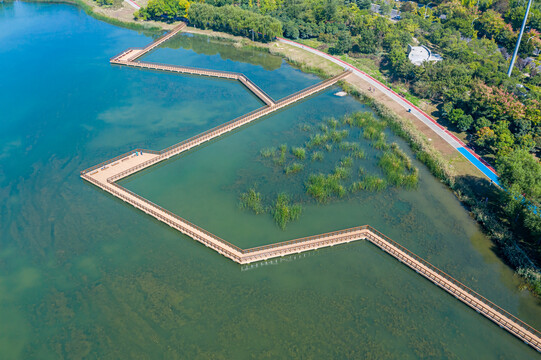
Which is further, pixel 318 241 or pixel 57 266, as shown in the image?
pixel 318 241

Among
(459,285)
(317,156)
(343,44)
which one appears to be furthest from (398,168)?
(343,44)

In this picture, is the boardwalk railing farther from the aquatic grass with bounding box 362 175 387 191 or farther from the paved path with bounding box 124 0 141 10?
the paved path with bounding box 124 0 141 10

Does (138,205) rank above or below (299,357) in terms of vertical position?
above

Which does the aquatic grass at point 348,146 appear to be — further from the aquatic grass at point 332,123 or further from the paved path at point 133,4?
the paved path at point 133,4

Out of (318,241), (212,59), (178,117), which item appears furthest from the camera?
(212,59)

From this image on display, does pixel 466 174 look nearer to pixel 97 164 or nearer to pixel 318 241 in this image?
pixel 318 241

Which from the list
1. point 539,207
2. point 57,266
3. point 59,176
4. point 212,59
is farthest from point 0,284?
point 212,59

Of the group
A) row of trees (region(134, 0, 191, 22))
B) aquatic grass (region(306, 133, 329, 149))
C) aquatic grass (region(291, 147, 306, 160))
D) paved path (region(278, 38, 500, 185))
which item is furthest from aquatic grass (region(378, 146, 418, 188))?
row of trees (region(134, 0, 191, 22))

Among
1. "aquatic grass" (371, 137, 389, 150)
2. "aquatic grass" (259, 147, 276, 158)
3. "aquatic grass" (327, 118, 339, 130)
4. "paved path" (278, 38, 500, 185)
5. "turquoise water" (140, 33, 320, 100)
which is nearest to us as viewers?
"paved path" (278, 38, 500, 185)

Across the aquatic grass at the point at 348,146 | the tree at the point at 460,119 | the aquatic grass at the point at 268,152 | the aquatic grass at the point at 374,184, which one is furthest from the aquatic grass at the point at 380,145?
the aquatic grass at the point at 268,152
